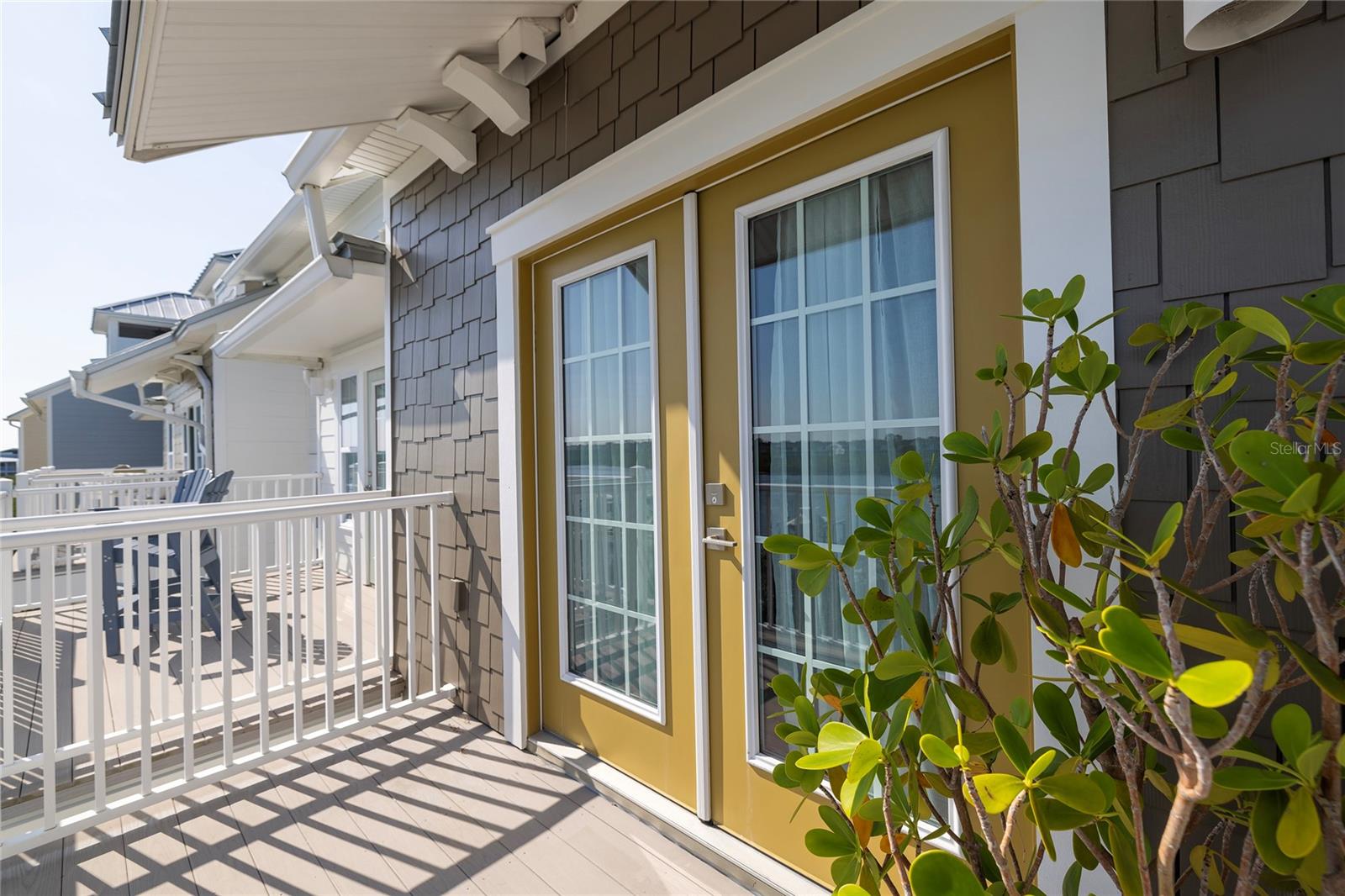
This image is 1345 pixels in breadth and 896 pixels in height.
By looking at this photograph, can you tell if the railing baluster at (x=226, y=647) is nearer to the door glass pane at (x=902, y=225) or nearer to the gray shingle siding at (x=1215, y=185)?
the door glass pane at (x=902, y=225)

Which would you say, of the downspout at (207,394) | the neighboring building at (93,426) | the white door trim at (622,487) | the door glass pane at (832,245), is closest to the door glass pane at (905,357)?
the door glass pane at (832,245)

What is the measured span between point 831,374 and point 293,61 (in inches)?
89.8

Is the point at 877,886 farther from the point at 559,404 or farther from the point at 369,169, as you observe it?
the point at 369,169

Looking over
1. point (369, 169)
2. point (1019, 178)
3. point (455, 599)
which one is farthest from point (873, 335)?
point (369, 169)

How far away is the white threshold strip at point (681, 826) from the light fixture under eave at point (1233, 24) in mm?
2049

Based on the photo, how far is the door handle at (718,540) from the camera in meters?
1.91

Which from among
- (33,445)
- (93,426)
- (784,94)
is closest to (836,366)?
(784,94)

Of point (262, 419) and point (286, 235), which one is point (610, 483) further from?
point (262, 419)

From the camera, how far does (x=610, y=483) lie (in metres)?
2.39

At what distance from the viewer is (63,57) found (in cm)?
264

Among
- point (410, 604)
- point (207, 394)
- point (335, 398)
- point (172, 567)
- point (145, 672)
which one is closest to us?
point (145, 672)

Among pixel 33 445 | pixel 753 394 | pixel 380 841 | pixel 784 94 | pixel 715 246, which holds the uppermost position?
pixel 784 94

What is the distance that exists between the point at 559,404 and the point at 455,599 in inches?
46.2

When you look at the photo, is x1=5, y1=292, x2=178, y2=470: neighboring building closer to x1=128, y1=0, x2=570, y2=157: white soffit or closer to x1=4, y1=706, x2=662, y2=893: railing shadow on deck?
x1=128, y1=0, x2=570, y2=157: white soffit
